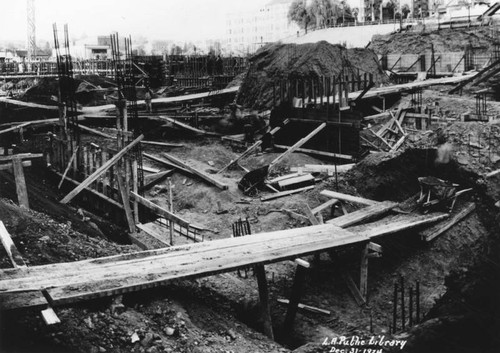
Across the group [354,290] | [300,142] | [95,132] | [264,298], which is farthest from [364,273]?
[95,132]

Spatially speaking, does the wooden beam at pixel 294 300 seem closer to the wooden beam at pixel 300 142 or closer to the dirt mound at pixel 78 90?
the wooden beam at pixel 300 142

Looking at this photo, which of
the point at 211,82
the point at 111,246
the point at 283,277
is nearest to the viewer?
the point at 111,246

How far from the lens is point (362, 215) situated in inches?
443

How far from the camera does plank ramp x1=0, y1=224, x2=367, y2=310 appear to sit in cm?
681

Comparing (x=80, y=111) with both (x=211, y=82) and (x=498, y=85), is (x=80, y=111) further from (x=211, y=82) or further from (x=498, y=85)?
(x=498, y=85)

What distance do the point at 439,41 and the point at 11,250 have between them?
37.6 meters

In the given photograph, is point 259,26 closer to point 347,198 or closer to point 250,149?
point 250,149

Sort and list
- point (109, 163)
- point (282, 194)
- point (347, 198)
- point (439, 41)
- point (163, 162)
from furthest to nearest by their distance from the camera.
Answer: point (439, 41) < point (163, 162) < point (282, 194) < point (109, 163) < point (347, 198)

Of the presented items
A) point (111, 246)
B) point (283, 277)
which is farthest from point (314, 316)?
point (111, 246)

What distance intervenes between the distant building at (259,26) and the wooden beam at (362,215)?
54.7 meters

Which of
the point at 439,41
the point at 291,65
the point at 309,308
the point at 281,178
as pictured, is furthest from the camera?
the point at 439,41

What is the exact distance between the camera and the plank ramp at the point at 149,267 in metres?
6.81

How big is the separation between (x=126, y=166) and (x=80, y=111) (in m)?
11.9

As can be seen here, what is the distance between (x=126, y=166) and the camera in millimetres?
13828
